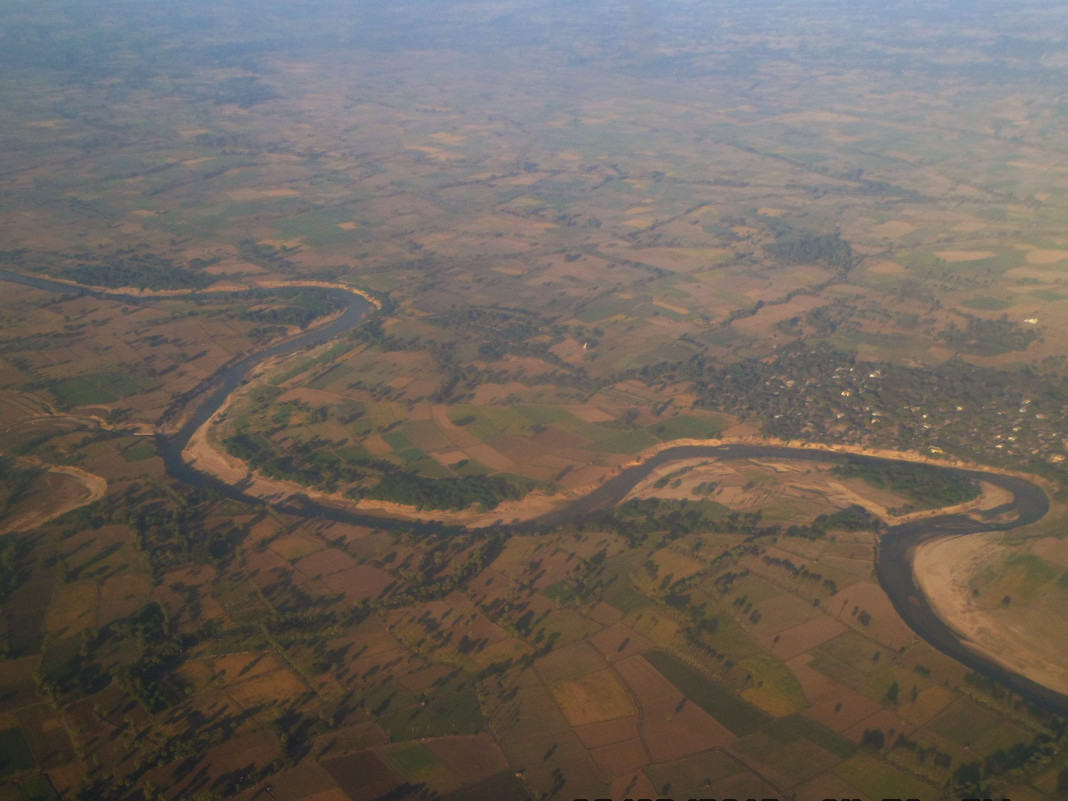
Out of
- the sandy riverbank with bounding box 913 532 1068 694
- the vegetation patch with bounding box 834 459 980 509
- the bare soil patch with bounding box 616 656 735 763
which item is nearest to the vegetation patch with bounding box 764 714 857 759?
the bare soil patch with bounding box 616 656 735 763

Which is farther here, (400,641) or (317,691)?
(400,641)

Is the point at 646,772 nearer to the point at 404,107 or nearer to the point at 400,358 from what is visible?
the point at 400,358

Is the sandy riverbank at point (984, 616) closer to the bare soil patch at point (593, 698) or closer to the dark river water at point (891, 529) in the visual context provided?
the dark river water at point (891, 529)

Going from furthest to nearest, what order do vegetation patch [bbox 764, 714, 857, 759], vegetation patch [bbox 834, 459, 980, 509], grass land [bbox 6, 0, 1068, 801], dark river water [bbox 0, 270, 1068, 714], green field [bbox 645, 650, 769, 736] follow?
vegetation patch [bbox 834, 459, 980, 509], dark river water [bbox 0, 270, 1068, 714], green field [bbox 645, 650, 769, 736], grass land [bbox 6, 0, 1068, 801], vegetation patch [bbox 764, 714, 857, 759]

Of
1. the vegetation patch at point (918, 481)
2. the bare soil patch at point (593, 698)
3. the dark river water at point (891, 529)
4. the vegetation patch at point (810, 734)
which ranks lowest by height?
the bare soil patch at point (593, 698)

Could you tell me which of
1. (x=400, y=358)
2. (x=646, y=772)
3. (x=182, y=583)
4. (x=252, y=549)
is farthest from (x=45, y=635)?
(x=400, y=358)

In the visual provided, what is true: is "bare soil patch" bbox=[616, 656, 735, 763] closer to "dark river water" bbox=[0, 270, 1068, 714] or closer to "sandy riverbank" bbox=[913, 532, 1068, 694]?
"dark river water" bbox=[0, 270, 1068, 714]

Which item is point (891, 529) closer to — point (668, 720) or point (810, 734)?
point (810, 734)

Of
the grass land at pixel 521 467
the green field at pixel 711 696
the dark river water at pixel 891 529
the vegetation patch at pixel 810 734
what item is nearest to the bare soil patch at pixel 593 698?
the grass land at pixel 521 467

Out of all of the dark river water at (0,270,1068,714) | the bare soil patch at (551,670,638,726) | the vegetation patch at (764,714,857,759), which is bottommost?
the bare soil patch at (551,670,638,726)
